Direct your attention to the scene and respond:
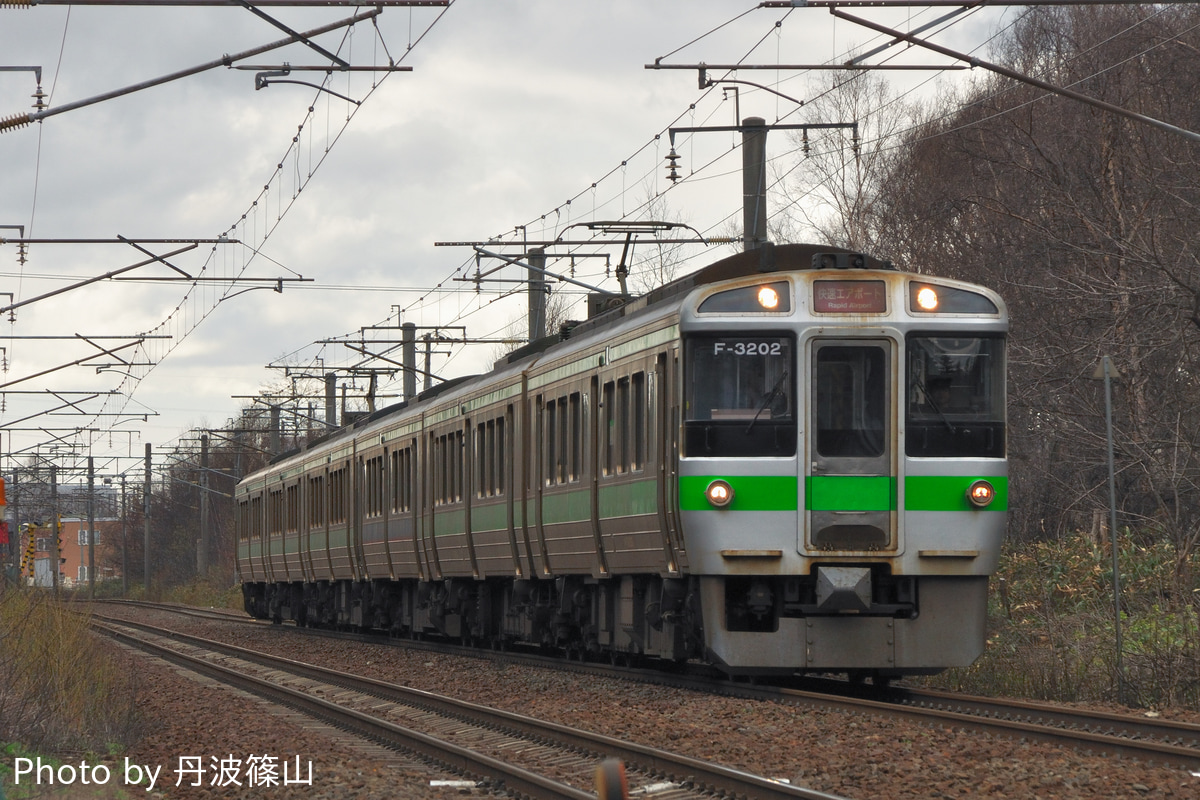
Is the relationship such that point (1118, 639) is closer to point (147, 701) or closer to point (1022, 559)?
point (147, 701)

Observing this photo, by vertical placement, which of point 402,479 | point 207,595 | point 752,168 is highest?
point 752,168

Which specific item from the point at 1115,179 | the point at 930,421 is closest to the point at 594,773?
the point at 930,421

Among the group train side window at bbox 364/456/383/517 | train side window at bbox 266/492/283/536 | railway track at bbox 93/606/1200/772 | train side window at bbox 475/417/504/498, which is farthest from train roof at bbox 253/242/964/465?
train side window at bbox 266/492/283/536

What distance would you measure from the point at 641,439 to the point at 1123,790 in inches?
261

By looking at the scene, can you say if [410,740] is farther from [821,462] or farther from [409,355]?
[409,355]

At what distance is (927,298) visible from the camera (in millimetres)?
13273

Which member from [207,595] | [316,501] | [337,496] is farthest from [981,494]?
[207,595]

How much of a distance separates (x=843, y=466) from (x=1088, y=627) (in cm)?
595

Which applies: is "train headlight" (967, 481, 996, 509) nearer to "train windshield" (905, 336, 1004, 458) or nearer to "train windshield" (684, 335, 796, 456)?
"train windshield" (905, 336, 1004, 458)

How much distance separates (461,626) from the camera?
75.7ft

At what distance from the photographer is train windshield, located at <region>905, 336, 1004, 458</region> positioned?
43.0ft

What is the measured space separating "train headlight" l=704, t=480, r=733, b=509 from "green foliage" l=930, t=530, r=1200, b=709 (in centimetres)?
279

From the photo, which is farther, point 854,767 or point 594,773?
point 594,773

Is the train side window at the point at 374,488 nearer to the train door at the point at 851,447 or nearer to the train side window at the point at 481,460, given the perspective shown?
the train side window at the point at 481,460
